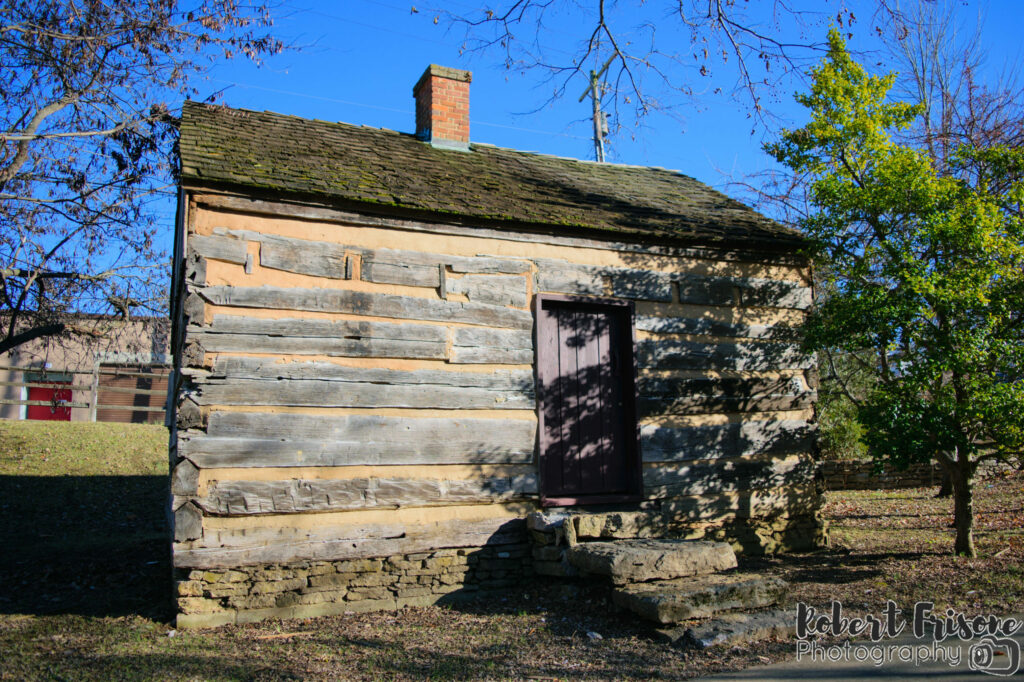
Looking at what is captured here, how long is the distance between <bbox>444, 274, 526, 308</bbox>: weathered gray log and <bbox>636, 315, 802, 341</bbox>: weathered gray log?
141 cm

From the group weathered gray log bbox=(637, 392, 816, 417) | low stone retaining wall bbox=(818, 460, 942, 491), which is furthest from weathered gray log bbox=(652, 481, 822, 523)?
low stone retaining wall bbox=(818, 460, 942, 491)

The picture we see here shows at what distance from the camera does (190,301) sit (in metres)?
5.54

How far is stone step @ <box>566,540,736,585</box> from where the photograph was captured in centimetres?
517

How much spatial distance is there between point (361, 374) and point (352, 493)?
3.43 ft

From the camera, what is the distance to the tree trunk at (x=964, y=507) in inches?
260

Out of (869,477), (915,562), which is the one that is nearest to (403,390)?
(915,562)

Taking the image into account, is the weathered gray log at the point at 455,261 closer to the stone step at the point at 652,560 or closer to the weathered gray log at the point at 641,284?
the weathered gray log at the point at 641,284

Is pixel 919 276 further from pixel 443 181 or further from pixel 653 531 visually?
pixel 443 181

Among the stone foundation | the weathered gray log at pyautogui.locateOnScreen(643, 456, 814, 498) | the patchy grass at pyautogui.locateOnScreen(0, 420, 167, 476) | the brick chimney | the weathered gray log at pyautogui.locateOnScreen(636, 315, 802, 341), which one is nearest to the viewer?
the stone foundation

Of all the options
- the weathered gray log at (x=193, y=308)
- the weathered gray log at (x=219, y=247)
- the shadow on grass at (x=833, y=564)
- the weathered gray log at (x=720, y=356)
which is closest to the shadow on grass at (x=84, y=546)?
the weathered gray log at (x=193, y=308)

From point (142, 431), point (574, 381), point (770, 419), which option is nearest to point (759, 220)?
point (770, 419)

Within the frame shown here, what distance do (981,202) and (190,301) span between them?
22.8 feet

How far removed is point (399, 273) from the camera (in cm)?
635

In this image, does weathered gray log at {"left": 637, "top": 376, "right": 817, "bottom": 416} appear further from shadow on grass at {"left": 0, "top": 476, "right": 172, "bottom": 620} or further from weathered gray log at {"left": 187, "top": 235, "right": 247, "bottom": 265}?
shadow on grass at {"left": 0, "top": 476, "right": 172, "bottom": 620}
